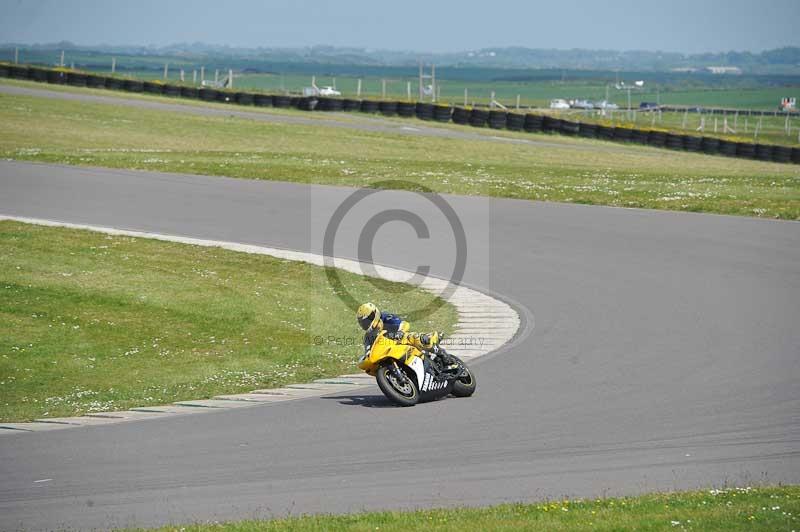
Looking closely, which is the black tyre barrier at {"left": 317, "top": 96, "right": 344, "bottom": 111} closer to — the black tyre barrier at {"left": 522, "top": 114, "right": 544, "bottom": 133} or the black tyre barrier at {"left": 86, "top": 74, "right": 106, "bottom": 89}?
the black tyre barrier at {"left": 522, "top": 114, "right": 544, "bottom": 133}

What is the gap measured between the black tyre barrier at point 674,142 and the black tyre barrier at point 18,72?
41084 mm

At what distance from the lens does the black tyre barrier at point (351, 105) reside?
6525cm

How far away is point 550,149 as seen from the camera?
49.4 metres

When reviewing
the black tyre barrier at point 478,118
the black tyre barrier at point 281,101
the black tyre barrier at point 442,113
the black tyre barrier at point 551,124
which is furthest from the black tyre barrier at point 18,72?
→ the black tyre barrier at point 551,124

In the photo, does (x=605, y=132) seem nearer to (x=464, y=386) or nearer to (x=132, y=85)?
(x=132, y=85)

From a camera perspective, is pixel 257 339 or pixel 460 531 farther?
pixel 257 339

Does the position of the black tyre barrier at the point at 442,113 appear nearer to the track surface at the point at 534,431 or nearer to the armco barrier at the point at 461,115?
the armco barrier at the point at 461,115

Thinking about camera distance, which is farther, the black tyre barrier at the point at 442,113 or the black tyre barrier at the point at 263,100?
the black tyre barrier at the point at 263,100

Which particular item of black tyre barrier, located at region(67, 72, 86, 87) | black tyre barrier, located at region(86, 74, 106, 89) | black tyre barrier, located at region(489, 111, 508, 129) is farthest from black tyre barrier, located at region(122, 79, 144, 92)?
black tyre barrier, located at region(489, 111, 508, 129)

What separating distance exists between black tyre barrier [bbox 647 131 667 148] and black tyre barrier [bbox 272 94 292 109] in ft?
73.4

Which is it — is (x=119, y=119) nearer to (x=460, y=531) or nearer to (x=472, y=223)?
(x=472, y=223)

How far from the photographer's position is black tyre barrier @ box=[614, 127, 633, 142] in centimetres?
5597

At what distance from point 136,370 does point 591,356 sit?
643cm

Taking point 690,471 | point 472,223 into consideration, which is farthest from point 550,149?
point 690,471
